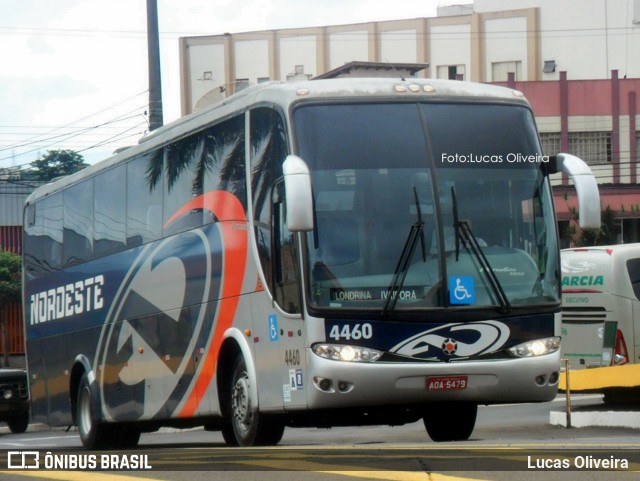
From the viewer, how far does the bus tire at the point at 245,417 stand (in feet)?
40.5

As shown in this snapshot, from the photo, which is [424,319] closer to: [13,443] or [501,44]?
[13,443]

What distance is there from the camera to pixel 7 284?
176 ft

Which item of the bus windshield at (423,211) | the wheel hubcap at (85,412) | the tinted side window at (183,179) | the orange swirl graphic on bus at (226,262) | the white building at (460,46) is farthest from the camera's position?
the white building at (460,46)

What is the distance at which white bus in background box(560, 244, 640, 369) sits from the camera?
81.2 feet

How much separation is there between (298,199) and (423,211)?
4.16ft

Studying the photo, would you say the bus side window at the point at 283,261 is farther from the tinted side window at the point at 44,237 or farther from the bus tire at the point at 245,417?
the tinted side window at the point at 44,237

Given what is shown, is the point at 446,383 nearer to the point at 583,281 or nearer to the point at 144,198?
the point at 144,198

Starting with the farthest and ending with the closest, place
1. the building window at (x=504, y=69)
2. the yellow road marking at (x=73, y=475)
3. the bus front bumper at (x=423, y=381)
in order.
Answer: the building window at (x=504, y=69) → the bus front bumper at (x=423, y=381) → the yellow road marking at (x=73, y=475)

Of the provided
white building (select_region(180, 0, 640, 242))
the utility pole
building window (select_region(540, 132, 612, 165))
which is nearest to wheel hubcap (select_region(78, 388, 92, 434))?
the utility pole

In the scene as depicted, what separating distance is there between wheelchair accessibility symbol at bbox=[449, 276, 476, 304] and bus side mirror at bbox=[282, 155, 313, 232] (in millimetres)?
1432

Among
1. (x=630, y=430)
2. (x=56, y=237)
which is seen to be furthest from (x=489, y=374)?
(x=56, y=237)

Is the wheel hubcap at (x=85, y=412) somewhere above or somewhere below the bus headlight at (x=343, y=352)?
below

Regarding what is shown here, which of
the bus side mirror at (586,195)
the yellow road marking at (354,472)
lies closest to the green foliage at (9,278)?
the bus side mirror at (586,195)

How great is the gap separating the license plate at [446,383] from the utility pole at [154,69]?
40.4ft
